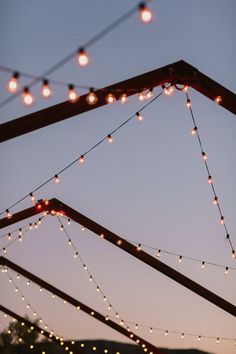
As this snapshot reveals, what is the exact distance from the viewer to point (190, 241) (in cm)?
1223

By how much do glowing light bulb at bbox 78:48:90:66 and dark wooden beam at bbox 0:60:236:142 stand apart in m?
1.17

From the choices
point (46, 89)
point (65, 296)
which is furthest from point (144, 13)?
point (65, 296)

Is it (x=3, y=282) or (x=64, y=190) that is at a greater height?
(x=64, y=190)

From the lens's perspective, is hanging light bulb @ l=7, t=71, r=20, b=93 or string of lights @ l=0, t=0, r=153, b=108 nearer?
string of lights @ l=0, t=0, r=153, b=108

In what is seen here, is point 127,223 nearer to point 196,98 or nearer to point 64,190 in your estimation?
point 64,190

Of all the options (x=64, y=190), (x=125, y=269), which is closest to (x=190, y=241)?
(x=125, y=269)

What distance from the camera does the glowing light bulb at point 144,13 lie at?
232 cm

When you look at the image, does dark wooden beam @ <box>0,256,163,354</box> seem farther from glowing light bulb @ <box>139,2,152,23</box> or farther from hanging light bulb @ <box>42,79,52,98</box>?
glowing light bulb @ <box>139,2,152,23</box>

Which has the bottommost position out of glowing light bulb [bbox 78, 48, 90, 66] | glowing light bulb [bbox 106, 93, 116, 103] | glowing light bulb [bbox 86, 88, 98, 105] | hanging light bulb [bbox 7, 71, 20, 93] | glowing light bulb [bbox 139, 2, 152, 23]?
glowing light bulb [bbox 139, 2, 152, 23]

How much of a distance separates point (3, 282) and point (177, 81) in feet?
31.5

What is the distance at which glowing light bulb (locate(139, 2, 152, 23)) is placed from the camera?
2.32 meters

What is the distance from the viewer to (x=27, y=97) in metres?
3.11

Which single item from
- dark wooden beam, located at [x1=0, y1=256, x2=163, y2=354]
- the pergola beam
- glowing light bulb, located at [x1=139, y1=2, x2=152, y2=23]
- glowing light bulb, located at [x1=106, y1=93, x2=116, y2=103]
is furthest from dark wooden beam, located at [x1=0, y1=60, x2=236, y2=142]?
dark wooden beam, located at [x1=0, y1=256, x2=163, y2=354]

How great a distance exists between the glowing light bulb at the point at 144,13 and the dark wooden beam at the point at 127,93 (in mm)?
1587
